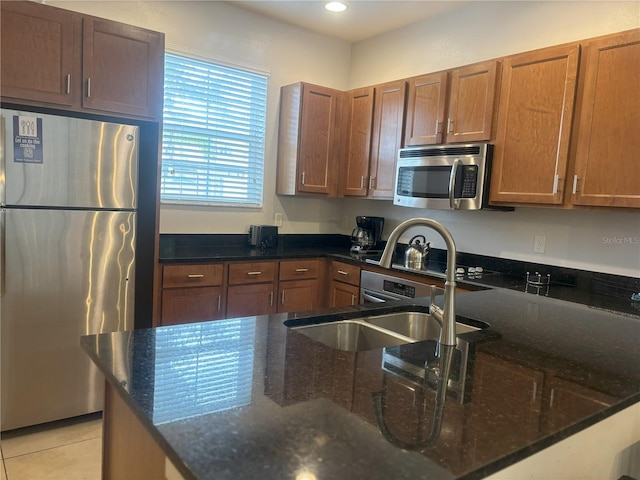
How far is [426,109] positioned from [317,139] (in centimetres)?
96

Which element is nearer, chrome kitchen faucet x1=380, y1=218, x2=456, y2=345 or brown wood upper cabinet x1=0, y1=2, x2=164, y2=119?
chrome kitchen faucet x1=380, y1=218, x2=456, y2=345

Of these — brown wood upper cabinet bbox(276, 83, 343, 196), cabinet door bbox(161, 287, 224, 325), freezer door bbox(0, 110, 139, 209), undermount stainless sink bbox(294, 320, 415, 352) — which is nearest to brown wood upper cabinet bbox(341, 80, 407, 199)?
brown wood upper cabinet bbox(276, 83, 343, 196)

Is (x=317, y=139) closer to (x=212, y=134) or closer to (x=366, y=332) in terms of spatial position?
(x=212, y=134)

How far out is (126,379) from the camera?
3.30ft

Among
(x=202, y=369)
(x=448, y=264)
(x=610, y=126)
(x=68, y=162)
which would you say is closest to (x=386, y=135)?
(x=610, y=126)

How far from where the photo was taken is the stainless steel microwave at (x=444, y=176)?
293cm

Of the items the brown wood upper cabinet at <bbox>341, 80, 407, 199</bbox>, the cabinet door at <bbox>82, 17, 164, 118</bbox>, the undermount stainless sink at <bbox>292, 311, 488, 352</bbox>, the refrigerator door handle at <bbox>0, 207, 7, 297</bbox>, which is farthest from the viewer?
the brown wood upper cabinet at <bbox>341, 80, 407, 199</bbox>

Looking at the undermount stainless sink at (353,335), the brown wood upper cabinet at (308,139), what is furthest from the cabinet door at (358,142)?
the undermount stainless sink at (353,335)

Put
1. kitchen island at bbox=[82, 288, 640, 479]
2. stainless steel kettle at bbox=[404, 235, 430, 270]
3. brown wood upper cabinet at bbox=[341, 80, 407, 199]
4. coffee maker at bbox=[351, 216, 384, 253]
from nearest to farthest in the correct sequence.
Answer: kitchen island at bbox=[82, 288, 640, 479], stainless steel kettle at bbox=[404, 235, 430, 270], brown wood upper cabinet at bbox=[341, 80, 407, 199], coffee maker at bbox=[351, 216, 384, 253]

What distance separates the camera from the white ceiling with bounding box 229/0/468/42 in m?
3.48

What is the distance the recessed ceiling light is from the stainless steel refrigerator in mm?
1816

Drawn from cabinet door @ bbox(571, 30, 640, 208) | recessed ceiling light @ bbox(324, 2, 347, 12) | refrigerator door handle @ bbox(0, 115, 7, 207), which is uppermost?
recessed ceiling light @ bbox(324, 2, 347, 12)

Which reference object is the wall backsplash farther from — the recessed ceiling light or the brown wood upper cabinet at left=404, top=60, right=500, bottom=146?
the recessed ceiling light

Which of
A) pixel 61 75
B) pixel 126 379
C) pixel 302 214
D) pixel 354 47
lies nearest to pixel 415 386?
pixel 126 379
